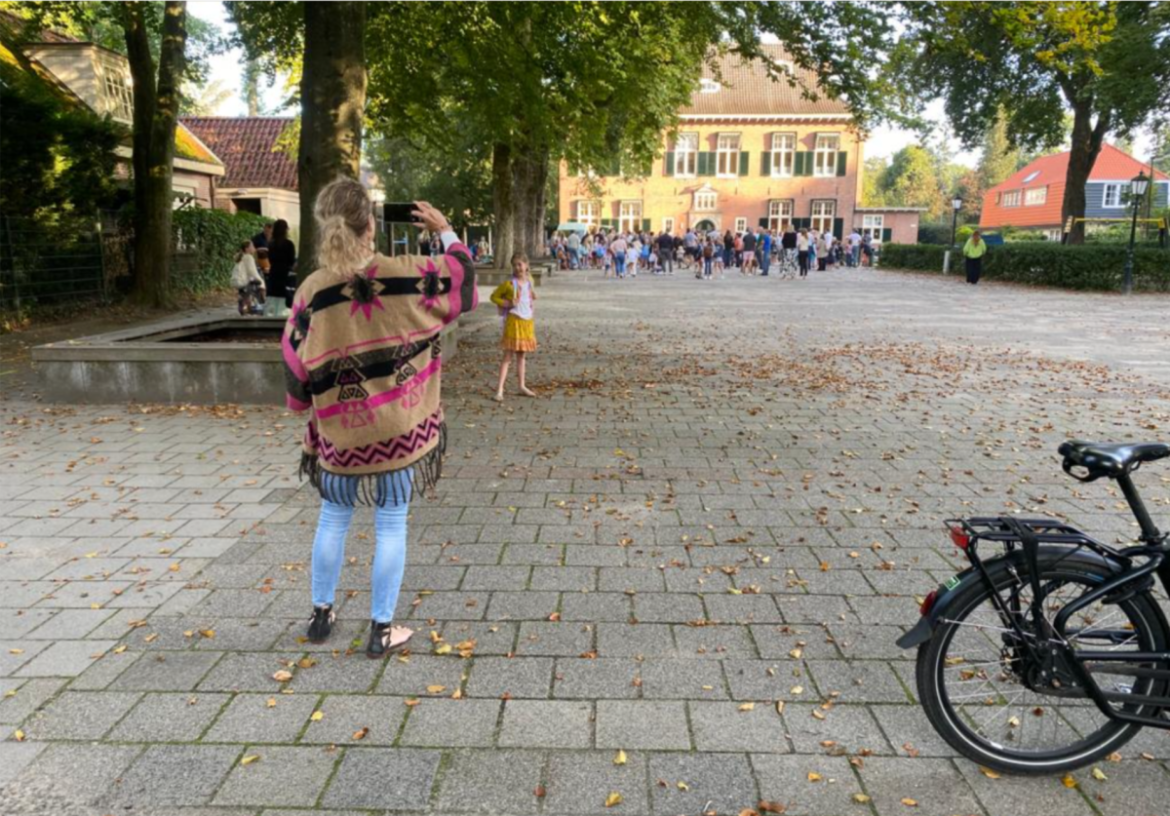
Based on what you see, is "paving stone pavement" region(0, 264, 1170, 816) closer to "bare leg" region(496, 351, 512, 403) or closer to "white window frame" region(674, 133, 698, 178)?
"bare leg" region(496, 351, 512, 403)

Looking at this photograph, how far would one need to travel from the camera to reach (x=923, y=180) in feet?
328

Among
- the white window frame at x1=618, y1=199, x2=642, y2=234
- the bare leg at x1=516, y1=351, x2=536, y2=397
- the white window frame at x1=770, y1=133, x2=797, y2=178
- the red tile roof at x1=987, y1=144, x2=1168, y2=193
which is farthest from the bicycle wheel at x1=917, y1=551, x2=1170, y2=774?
the red tile roof at x1=987, y1=144, x2=1168, y2=193

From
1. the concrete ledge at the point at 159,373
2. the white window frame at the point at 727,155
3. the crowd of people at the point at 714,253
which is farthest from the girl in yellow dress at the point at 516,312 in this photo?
the white window frame at the point at 727,155

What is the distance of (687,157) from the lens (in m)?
59.4

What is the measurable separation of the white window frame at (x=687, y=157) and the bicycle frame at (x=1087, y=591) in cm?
5901

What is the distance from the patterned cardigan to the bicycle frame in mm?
1997

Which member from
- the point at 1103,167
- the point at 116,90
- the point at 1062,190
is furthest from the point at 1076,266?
the point at 1103,167

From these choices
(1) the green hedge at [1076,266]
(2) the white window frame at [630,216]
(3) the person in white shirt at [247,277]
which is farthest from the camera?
(2) the white window frame at [630,216]

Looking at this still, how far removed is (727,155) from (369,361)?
5907 cm

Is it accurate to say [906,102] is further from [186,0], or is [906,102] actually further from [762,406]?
[186,0]

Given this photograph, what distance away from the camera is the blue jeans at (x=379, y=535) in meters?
3.42

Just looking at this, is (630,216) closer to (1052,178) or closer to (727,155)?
(727,155)

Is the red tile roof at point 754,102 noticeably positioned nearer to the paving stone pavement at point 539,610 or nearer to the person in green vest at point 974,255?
the person in green vest at point 974,255

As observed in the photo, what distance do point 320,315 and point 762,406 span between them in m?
6.51
